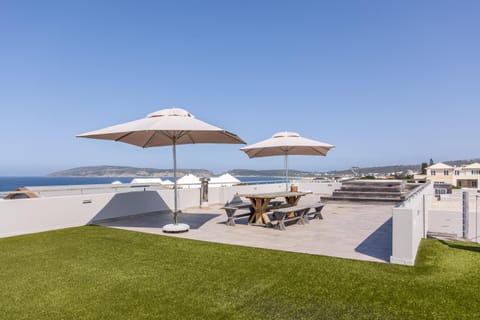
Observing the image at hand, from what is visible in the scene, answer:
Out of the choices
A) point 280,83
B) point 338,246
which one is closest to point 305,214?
point 338,246

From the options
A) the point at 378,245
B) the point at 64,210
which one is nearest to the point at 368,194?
the point at 378,245

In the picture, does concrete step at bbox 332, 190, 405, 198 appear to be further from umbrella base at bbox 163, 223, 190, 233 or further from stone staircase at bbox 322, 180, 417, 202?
umbrella base at bbox 163, 223, 190, 233

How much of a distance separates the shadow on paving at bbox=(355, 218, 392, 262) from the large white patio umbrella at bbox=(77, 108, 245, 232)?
3.53 metres

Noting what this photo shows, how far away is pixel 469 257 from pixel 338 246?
1899 millimetres

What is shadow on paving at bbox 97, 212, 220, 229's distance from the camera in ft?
25.3

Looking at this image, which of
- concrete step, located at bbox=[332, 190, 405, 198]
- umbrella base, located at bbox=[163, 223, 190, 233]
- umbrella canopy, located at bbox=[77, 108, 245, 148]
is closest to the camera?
umbrella canopy, located at bbox=[77, 108, 245, 148]

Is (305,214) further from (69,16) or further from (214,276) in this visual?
(69,16)

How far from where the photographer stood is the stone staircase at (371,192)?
40.1 ft

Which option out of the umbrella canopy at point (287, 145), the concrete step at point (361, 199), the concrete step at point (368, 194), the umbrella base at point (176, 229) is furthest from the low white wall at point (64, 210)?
the concrete step at point (368, 194)

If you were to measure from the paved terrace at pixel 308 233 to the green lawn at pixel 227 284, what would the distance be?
1.68 ft

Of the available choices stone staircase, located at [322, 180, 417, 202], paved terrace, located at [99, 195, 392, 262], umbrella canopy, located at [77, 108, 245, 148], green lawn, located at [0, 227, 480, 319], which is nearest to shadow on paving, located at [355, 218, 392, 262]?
paved terrace, located at [99, 195, 392, 262]

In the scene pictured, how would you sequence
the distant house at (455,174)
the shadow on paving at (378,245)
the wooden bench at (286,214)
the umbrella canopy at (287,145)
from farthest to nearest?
the distant house at (455,174), the umbrella canopy at (287,145), the wooden bench at (286,214), the shadow on paving at (378,245)

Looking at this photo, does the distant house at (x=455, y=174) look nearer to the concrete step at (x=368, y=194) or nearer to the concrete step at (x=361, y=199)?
the concrete step at (x=368, y=194)

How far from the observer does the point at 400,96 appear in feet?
86.1
